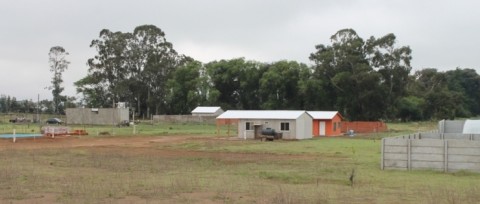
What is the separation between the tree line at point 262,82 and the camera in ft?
311

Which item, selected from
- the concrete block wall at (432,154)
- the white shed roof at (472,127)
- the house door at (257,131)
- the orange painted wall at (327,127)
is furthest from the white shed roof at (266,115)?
the concrete block wall at (432,154)

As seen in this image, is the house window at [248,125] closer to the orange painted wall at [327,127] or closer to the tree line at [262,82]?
the orange painted wall at [327,127]

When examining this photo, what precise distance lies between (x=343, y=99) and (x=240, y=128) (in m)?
44.4

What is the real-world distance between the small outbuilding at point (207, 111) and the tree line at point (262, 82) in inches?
107

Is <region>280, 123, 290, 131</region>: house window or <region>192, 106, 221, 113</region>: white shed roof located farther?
<region>192, 106, 221, 113</region>: white shed roof

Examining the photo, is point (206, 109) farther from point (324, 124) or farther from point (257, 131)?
point (257, 131)

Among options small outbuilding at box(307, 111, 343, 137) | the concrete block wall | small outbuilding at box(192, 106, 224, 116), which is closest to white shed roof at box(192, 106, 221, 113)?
small outbuilding at box(192, 106, 224, 116)

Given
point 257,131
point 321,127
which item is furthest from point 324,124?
point 257,131

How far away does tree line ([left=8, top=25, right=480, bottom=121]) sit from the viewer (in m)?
94.8

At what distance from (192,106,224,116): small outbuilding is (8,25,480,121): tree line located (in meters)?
2.73

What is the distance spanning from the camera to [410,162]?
2334cm

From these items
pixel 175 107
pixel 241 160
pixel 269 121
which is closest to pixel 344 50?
pixel 175 107

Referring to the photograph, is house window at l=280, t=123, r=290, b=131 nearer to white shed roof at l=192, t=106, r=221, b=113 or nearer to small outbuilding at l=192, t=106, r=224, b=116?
small outbuilding at l=192, t=106, r=224, b=116

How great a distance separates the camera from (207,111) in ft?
338
